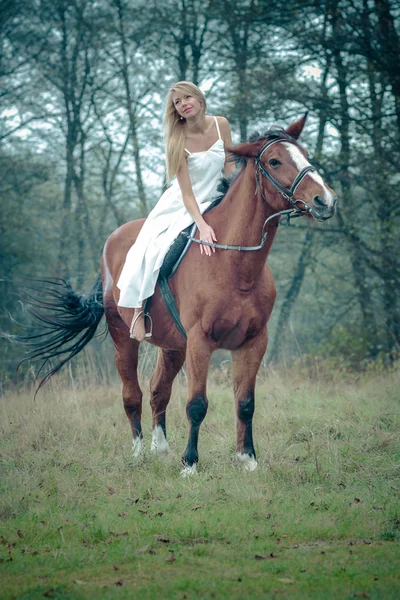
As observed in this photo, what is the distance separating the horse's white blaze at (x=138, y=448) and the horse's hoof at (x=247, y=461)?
92 cm

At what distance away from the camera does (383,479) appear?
193 inches

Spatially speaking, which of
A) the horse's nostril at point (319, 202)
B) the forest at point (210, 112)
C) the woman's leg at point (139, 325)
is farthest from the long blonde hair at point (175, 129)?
the forest at point (210, 112)

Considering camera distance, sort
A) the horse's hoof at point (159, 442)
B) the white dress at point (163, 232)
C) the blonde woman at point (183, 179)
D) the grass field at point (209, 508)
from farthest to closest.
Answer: the horse's hoof at point (159, 442) < the white dress at point (163, 232) < the blonde woman at point (183, 179) < the grass field at point (209, 508)

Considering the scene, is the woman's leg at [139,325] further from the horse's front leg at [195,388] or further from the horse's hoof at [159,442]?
the horse's hoof at [159,442]

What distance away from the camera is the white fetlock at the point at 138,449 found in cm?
575

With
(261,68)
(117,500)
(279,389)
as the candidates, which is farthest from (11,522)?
(261,68)

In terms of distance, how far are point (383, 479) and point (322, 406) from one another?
7.88 feet

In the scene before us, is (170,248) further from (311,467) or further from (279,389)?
(279,389)

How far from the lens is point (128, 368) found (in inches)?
261

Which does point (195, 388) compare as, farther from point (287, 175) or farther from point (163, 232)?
point (287, 175)

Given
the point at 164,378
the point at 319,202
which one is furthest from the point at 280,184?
the point at 164,378

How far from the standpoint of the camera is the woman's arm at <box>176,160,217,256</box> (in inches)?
204

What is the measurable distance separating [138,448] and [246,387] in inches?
51.6

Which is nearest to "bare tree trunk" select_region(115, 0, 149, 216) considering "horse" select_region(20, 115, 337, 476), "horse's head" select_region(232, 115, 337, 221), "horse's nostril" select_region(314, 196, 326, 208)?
"horse" select_region(20, 115, 337, 476)
